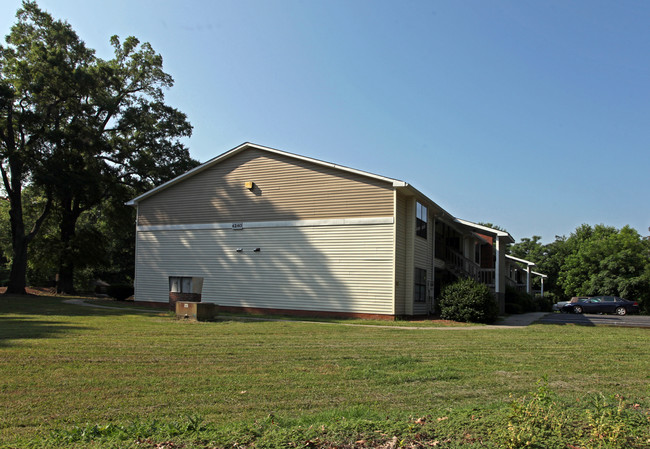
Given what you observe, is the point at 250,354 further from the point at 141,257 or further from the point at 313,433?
the point at 141,257

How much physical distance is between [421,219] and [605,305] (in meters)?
20.4

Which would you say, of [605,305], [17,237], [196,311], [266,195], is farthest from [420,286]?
[17,237]

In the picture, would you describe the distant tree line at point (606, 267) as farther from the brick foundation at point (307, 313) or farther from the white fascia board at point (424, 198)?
the brick foundation at point (307, 313)

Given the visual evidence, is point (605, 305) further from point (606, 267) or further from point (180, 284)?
point (180, 284)

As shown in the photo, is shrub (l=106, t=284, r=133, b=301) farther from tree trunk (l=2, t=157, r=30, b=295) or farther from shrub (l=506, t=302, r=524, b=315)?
shrub (l=506, t=302, r=524, b=315)

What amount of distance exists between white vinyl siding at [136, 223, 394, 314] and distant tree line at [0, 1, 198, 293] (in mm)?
7953

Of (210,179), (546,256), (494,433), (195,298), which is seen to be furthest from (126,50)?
(546,256)

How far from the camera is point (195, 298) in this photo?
20.2 metres

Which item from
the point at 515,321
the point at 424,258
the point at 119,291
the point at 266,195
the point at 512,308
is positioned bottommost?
the point at 515,321

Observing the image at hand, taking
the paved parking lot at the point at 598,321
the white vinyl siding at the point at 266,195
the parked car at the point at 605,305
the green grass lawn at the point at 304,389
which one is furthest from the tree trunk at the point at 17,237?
the parked car at the point at 605,305

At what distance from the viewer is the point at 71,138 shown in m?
29.7

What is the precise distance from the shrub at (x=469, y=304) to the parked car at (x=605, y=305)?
63.0 ft

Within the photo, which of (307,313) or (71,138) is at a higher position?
(71,138)

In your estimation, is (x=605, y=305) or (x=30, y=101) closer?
(x=30, y=101)
